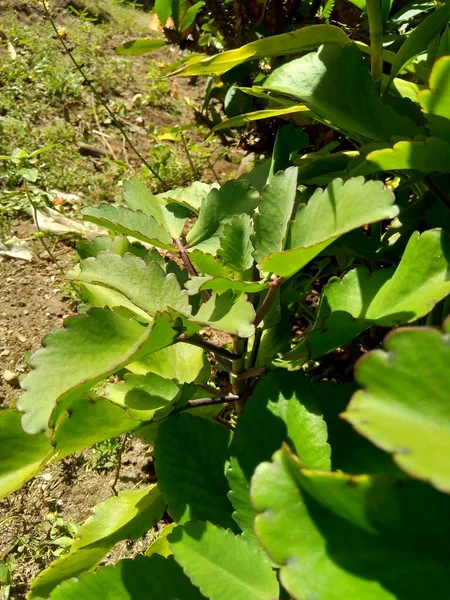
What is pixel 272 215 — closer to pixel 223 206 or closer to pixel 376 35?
pixel 223 206

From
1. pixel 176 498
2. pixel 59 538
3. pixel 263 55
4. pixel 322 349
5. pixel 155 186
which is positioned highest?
pixel 263 55

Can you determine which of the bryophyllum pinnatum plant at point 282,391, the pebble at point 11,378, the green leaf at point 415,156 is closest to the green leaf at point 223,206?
the bryophyllum pinnatum plant at point 282,391

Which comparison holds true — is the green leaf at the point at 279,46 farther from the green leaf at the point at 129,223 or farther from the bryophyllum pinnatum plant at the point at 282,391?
the green leaf at the point at 129,223

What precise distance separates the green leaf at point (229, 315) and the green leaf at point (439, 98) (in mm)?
281

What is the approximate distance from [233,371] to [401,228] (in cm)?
35

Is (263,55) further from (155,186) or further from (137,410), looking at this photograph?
(155,186)

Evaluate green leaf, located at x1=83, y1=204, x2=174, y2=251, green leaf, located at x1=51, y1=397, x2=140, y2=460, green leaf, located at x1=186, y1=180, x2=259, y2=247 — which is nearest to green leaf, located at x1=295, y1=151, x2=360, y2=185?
green leaf, located at x1=186, y1=180, x2=259, y2=247

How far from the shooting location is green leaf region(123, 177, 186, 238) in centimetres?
90

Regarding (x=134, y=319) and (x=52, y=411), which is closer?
(x=52, y=411)

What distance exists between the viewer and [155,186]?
6.54 feet

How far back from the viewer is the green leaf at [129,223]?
75cm

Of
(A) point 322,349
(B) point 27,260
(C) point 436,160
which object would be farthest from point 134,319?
(B) point 27,260

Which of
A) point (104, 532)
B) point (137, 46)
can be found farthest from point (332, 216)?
point (137, 46)

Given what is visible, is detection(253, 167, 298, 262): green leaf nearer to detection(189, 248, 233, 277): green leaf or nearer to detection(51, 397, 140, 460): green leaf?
detection(189, 248, 233, 277): green leaf
